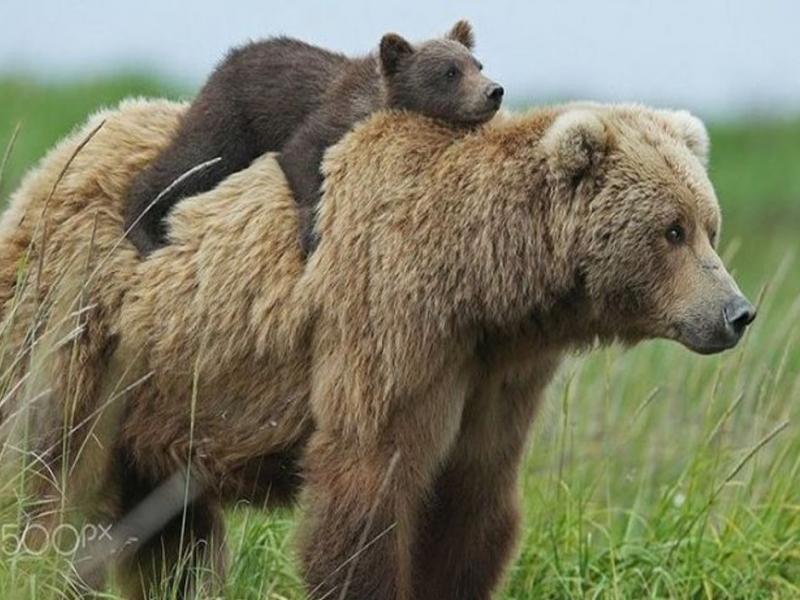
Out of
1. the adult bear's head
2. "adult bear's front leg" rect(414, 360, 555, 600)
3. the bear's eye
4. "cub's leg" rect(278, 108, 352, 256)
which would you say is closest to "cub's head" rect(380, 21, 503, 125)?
the adult bear's head

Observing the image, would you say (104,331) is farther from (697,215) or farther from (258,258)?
(697,215)

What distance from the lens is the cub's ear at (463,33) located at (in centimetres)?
694

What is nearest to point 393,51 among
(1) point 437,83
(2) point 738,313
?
(1) point 437,83

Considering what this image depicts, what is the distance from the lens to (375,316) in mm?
6359

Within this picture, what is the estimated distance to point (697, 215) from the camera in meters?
6.35

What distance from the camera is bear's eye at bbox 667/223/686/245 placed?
632 centimetres

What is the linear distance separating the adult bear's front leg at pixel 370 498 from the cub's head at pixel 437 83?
0.92 metres

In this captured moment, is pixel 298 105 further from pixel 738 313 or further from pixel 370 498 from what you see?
pixel 738 313

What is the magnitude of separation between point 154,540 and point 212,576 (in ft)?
2.23

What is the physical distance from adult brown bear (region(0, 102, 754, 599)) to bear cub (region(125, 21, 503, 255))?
69 mm

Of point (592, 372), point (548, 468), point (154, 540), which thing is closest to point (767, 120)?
point (592, 372)

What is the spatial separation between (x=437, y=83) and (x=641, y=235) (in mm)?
829

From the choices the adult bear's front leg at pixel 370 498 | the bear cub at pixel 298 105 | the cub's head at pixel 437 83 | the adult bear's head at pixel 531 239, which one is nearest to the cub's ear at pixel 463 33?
the bear cub at pixel 298 105

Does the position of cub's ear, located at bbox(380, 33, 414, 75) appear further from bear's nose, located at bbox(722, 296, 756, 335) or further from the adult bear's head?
bear's nose, located at bbox(722, 296, 756, 335)
